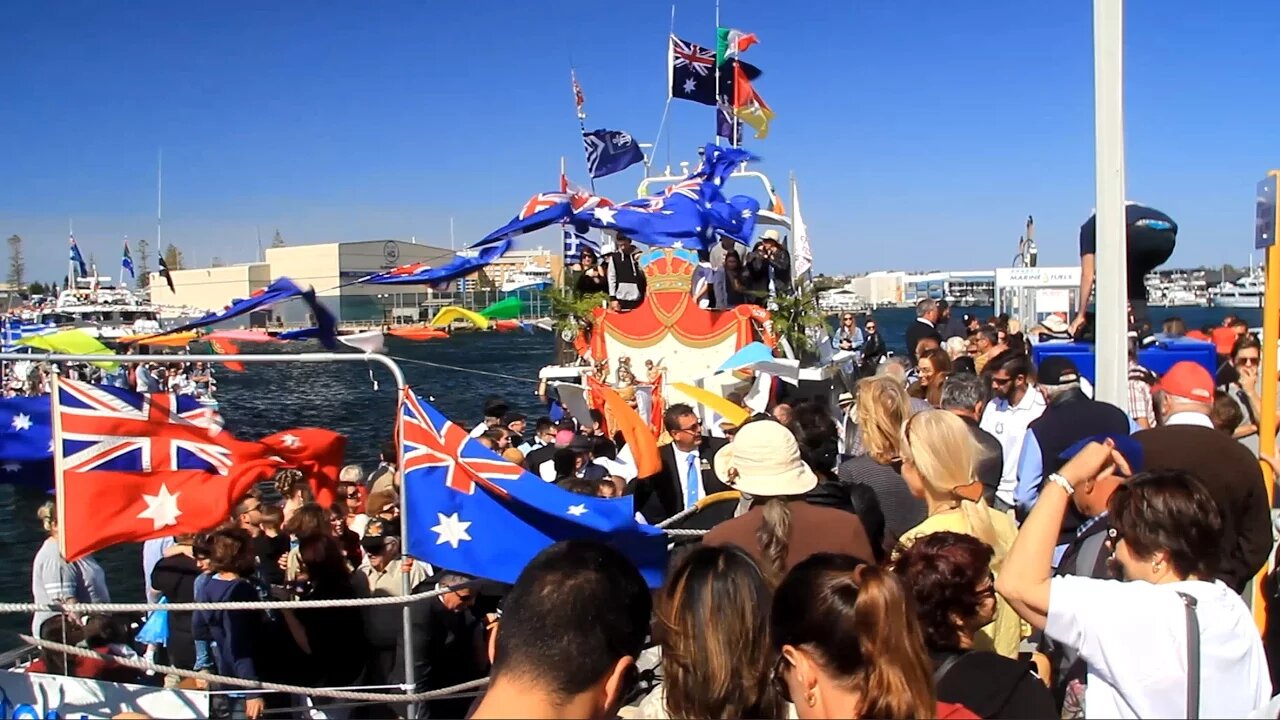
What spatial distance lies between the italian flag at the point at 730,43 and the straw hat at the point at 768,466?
49.5 feet

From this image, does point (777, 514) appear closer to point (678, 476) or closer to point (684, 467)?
point (678, 476)

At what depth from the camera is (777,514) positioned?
3.55 m

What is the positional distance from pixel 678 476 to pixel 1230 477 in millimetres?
3705

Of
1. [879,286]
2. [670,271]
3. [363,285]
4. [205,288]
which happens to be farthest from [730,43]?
[879,286]

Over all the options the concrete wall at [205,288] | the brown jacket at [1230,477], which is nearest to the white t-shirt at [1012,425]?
the brown jacket at [1230,477]

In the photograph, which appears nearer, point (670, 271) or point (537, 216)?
point (537, 216)

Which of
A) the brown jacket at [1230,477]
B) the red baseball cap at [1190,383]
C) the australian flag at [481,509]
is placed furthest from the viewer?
the red baseball cap at [1190,383]

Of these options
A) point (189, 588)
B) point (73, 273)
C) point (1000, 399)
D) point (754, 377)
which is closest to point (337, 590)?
point (189, 588)

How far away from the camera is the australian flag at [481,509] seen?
4344 millimetres

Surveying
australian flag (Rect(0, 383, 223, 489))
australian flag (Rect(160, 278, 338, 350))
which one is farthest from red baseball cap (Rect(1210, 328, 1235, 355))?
australian flag (Rect(0, 383, 223, 489))

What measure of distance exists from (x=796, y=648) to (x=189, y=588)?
398cm

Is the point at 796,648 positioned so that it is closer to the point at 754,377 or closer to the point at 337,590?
the point at 337,590

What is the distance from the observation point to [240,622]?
451 cm

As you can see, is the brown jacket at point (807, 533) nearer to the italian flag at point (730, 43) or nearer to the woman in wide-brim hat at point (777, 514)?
the woman in wide-brim hat at point (777, 514)
